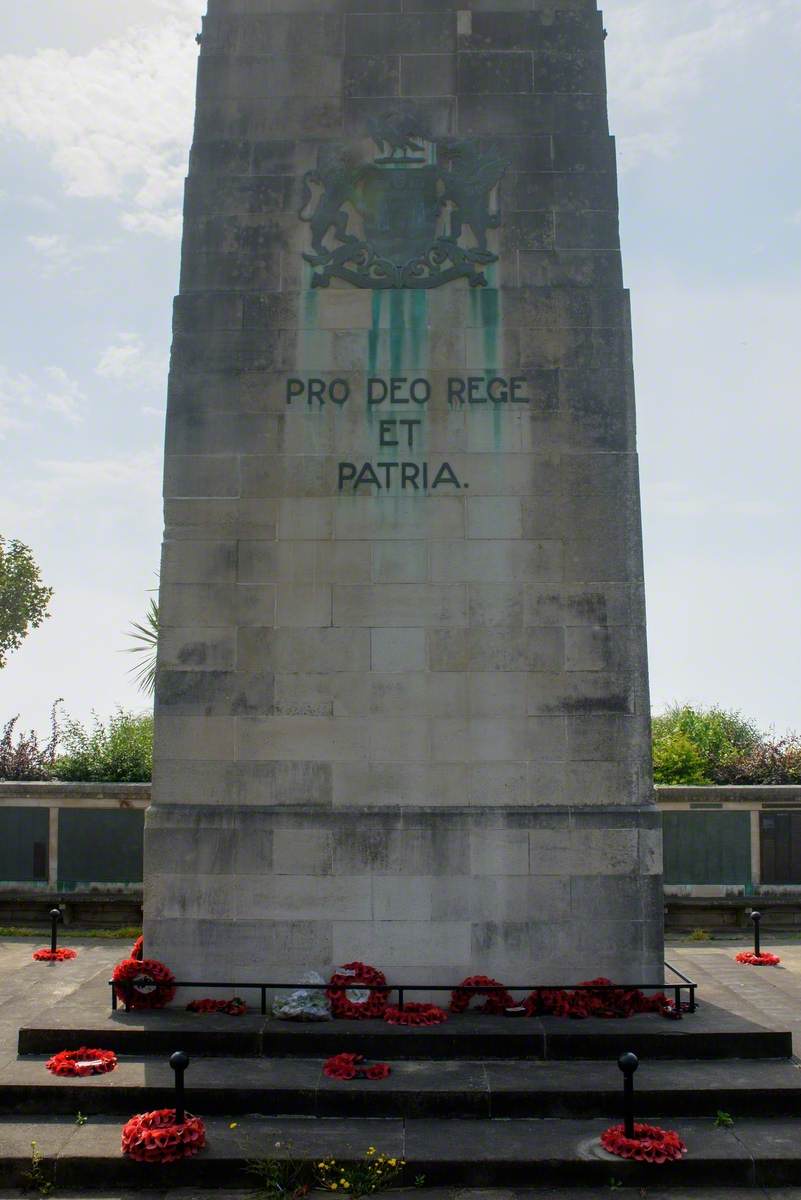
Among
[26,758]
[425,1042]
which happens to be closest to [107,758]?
[26,758]

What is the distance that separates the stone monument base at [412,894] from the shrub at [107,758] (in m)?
10.2

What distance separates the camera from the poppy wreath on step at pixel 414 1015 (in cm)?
1255

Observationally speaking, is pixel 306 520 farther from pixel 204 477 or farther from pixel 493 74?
pixel 493 74

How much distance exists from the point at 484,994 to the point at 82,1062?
4.63 m

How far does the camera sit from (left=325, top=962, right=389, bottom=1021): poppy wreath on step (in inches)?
503

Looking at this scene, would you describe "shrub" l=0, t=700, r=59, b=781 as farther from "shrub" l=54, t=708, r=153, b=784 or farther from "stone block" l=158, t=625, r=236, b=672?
"stone block" l=158, t=625, r=236, b=672

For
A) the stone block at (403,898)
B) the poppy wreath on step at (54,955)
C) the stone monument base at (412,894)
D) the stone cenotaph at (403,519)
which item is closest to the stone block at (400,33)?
the stone cenotaph at (403,519)

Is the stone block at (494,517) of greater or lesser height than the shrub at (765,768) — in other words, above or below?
above

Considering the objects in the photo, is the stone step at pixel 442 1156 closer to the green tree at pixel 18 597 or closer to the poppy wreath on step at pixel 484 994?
the poppy wreath on step at pixel 484 994

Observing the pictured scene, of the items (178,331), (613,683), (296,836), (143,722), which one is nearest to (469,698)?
(613,683)

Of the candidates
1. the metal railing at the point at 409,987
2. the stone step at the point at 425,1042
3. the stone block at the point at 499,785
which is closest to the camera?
the stone step at the point at 425,1042

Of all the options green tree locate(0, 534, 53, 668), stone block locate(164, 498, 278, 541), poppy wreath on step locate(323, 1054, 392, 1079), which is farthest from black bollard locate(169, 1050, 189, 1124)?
green tree locate(0, 534, 53, 668)

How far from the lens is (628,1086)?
32.0 ft

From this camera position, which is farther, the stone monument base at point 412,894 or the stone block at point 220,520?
the stone block at point 220,520
